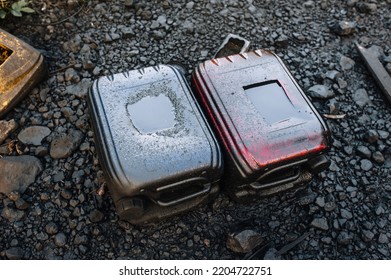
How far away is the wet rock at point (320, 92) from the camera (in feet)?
9.59

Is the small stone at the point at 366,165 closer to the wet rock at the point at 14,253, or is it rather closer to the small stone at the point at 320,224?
the small stone at the point at 320,224

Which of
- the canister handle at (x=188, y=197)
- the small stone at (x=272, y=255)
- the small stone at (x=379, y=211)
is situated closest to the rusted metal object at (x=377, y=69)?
the small stone at (x=379, y=211)

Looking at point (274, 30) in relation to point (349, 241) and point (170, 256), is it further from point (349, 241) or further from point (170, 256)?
point (170, 256)

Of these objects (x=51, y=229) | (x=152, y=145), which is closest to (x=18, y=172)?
(x=51, y=229)

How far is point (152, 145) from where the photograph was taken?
213 cm

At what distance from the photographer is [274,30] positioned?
325cm

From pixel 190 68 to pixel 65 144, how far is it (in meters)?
0.99

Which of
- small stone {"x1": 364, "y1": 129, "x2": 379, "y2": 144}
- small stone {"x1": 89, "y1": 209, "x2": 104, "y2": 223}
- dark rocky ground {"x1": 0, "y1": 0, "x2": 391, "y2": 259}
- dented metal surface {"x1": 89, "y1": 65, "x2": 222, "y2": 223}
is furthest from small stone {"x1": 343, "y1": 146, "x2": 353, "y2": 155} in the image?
Answer: small stone {"x1": 89, "y1": 209, "x2": 104, "y2": 223}

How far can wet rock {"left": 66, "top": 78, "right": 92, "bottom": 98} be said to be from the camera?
2.84 m

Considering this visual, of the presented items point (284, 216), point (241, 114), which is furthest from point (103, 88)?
point (284, 216)

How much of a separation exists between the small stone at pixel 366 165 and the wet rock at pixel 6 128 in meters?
2.16

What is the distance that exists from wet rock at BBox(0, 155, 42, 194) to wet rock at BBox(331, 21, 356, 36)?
2326 mm

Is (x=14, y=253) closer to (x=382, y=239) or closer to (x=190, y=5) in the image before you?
(x=382, y=239)

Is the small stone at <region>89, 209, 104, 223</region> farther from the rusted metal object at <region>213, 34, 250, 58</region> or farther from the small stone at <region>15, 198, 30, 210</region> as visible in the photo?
the rusted metal object at <region>213, 34, 250, 58</region>
